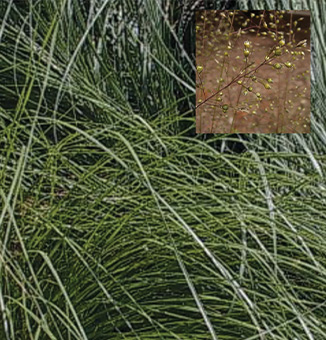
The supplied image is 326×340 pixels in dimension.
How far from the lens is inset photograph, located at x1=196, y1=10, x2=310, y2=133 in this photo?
4.18 feet

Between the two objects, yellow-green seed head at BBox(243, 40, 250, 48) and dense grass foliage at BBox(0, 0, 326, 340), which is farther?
yellow-green seed head at BBox(243, 40, 250, 48)

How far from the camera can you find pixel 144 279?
859 mm

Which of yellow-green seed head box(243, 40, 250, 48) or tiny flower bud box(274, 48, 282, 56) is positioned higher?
yellow-green seed head box(243, 40, 250, 48)

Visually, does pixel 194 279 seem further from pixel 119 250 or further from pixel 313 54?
pixel 313 54

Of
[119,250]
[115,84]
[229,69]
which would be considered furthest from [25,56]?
[119,250]

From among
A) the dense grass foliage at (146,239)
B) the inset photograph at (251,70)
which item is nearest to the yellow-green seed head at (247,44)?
the inset photograph at (251,70)

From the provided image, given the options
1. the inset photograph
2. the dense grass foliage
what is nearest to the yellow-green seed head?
the inset photograph

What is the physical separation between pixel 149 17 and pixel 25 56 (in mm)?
219

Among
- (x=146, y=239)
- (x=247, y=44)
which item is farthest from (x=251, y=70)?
(x=146, y=239)

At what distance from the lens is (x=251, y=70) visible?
1282mm

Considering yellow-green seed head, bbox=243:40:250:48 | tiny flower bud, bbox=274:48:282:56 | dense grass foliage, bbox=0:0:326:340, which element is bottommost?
dense grass foliage, bbox=0:0:326:340

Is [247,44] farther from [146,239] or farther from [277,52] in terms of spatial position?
[146,239]

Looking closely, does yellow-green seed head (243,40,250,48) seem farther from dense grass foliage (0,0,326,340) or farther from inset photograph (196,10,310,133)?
dense grass foliage (0,0,326,340)

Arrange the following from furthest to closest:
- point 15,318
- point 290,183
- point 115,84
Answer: point 115,84 → point 290,183 → point 15,318
